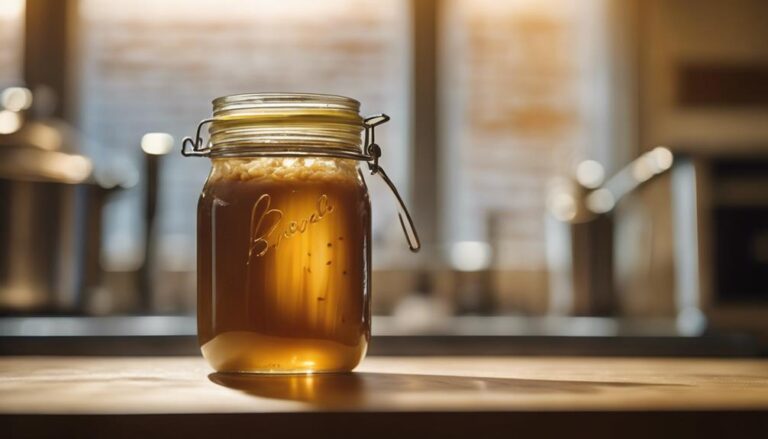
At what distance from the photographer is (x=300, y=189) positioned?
1.84 feet

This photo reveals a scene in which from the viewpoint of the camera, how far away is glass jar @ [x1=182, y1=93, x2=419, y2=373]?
539mm

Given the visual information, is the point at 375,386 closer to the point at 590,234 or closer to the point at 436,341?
the point at 436,341

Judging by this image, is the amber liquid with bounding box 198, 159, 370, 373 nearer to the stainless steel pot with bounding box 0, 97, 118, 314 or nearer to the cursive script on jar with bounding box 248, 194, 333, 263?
the cursive script on jar with bounding box 248, 194, 333, 263

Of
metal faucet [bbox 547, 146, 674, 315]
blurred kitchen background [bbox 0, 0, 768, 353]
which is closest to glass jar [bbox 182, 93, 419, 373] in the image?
metal faucet [bbox 547, 146, 674, 315]

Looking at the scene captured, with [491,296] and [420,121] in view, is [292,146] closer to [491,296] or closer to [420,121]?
[491,296]

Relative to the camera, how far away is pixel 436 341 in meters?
1.49

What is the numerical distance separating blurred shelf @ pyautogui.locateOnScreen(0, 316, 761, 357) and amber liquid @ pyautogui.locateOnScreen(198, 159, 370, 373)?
2.94 feet

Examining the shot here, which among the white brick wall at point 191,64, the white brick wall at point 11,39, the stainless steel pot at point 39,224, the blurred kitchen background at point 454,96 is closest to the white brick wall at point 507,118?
the blurred kitchen background at point 454,96

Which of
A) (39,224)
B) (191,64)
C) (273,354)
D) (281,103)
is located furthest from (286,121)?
(191,64)

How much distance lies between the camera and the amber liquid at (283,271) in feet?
1.76

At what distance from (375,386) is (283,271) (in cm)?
9

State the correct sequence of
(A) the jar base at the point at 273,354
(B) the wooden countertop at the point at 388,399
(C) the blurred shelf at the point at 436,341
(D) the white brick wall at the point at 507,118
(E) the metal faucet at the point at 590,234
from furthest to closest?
(D) the white brick wall at the point at 507,118 < (E) the metal faucet at the point at 590,234 < (C) the blurred shelf at the point at 436,341 < (A) the jar base at the point at 273,354 < (B) the wooden countertop at the point at 388,399

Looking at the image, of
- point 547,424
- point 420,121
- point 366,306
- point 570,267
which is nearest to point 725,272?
point 570,267

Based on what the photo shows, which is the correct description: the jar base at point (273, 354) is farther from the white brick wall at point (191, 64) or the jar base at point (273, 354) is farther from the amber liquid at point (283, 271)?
the white brick wall at point (191, 64)
